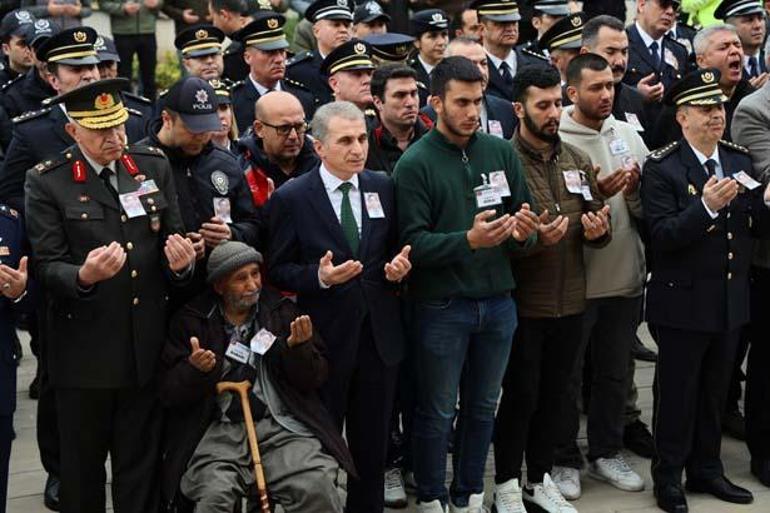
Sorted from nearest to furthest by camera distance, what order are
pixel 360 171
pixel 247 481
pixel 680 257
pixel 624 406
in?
pixel 247 481, pixel 360 171, pixel 680 257, pixel 624 406

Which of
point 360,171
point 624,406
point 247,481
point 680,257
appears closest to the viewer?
point 247,481

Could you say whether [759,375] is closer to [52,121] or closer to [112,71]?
[52,121]

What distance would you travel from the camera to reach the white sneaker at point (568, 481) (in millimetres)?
7512

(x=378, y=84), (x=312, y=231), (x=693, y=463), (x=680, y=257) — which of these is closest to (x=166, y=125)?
(x=312, y=231)

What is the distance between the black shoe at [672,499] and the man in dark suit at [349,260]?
1571 mm

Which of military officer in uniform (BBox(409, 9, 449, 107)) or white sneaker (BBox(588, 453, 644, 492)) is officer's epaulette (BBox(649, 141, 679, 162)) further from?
military officer in uniform (BBox(409, 9, 449, 107))

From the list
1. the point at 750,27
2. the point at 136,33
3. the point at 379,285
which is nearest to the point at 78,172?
the point at 379,285

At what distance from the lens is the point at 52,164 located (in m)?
6.17

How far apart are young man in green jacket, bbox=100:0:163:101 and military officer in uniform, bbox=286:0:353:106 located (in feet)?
11.4

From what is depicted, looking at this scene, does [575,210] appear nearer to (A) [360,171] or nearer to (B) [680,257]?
(B) [680,257]

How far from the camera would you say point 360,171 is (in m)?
6.62

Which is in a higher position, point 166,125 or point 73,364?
point 166,125

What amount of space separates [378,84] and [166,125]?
4.26ft

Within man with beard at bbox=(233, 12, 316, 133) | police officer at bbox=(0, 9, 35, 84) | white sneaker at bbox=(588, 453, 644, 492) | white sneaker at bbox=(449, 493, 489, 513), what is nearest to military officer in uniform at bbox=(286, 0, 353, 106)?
man with beard at bbox=(233, 12, 316, 133)
